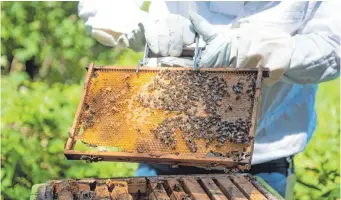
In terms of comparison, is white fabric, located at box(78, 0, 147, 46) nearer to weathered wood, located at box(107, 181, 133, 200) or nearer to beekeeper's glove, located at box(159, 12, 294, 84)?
beekeeper's glove, located at box(159, 12, 294, 84)

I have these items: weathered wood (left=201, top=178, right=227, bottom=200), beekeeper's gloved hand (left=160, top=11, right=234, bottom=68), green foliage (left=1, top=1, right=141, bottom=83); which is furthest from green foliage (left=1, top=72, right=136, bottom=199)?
beekeeper's gloved hand (left=160, top=11, right=234, bottom=68)

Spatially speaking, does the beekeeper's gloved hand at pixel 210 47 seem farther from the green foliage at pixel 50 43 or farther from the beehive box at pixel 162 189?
the green foliage at pixel 50 43

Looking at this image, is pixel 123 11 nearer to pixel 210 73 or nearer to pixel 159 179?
pixel 210 73

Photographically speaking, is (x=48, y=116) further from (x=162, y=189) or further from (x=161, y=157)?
(x=161, y=157)

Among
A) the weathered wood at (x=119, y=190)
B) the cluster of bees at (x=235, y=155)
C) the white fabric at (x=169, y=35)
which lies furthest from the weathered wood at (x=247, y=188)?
the white fabric at (x=169, y=35)

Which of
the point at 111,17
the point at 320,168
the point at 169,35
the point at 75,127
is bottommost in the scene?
the point at 320,168

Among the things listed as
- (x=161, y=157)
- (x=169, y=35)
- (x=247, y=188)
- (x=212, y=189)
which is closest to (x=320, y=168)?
(x=247, y=188)
